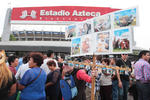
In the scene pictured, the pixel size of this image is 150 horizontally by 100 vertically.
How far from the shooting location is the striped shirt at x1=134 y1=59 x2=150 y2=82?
3.53 meters

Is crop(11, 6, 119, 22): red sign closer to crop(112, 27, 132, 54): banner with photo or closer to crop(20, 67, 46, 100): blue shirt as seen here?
crop(112, 27, 132, 54): banner with photo

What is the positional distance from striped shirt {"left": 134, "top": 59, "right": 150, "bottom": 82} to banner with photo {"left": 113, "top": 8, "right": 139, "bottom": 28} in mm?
1389

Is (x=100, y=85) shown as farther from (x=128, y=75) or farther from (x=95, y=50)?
(x=95, y=50)

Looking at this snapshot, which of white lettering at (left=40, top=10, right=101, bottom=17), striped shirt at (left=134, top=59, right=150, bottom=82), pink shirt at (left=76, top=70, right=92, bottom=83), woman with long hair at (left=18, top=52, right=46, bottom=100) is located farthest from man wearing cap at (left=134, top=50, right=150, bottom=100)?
white lettering at (left=40, top=10, right=101, bottom=17)

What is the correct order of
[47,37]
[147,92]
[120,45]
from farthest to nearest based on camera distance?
[47,37] → [147,92] → [120,45]

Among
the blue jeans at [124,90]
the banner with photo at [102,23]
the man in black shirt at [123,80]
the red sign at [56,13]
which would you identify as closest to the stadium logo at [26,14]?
the red sign at [56,13]

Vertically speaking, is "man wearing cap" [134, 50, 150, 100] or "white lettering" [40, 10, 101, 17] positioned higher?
"white lettering" [40, 10, 101, 17]

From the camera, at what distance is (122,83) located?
4.73 meters

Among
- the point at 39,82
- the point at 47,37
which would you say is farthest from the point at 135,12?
the point at 47,37

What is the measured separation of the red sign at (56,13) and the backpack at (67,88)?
45.4 ft

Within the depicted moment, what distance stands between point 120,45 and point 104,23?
618 millimetres

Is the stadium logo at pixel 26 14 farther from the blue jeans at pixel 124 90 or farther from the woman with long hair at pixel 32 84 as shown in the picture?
the woman with long hair at pixel 32 84

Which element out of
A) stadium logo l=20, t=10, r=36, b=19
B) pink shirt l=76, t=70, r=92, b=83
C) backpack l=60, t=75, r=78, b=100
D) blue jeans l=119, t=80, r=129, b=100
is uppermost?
stadium logo l=20, t=10, r=36, b=19

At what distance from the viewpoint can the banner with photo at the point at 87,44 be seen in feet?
10.8
